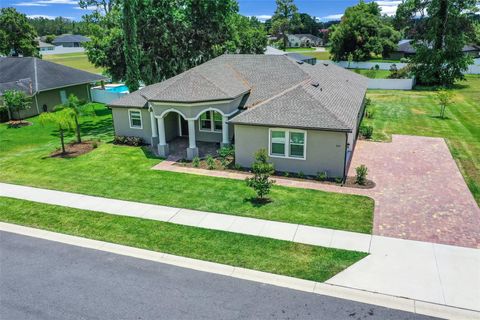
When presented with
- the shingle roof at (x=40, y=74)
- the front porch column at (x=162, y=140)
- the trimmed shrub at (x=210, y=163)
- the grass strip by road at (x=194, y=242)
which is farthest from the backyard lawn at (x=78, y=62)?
the grass strip by road at (x=194, y=242)

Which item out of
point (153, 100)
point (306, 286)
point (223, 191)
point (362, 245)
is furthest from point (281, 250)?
point (153, 100)

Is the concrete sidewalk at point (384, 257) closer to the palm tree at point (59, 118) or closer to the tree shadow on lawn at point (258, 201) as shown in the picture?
the tree shadow on lawn at point (258, 201)

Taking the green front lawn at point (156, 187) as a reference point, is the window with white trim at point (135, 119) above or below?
above

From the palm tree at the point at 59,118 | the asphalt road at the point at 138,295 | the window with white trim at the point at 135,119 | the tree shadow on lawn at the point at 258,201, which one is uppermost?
the palm tree at the point at 59,118

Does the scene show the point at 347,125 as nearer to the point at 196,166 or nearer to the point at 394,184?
the point at 394,184

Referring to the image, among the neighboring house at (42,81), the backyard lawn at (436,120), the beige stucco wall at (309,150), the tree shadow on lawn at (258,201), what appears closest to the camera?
the tree shadow on lawn at (258,201)

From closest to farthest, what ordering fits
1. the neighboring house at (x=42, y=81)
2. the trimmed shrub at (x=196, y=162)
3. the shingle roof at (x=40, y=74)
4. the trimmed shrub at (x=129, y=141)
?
1. the trimmed shrub at (x=196, y=162)
2. the trimmed shrub at (x=129, y=141)
3. the neighboring house at (x=42, y=81)
4. the shingle roof at (x=40, y=74)
